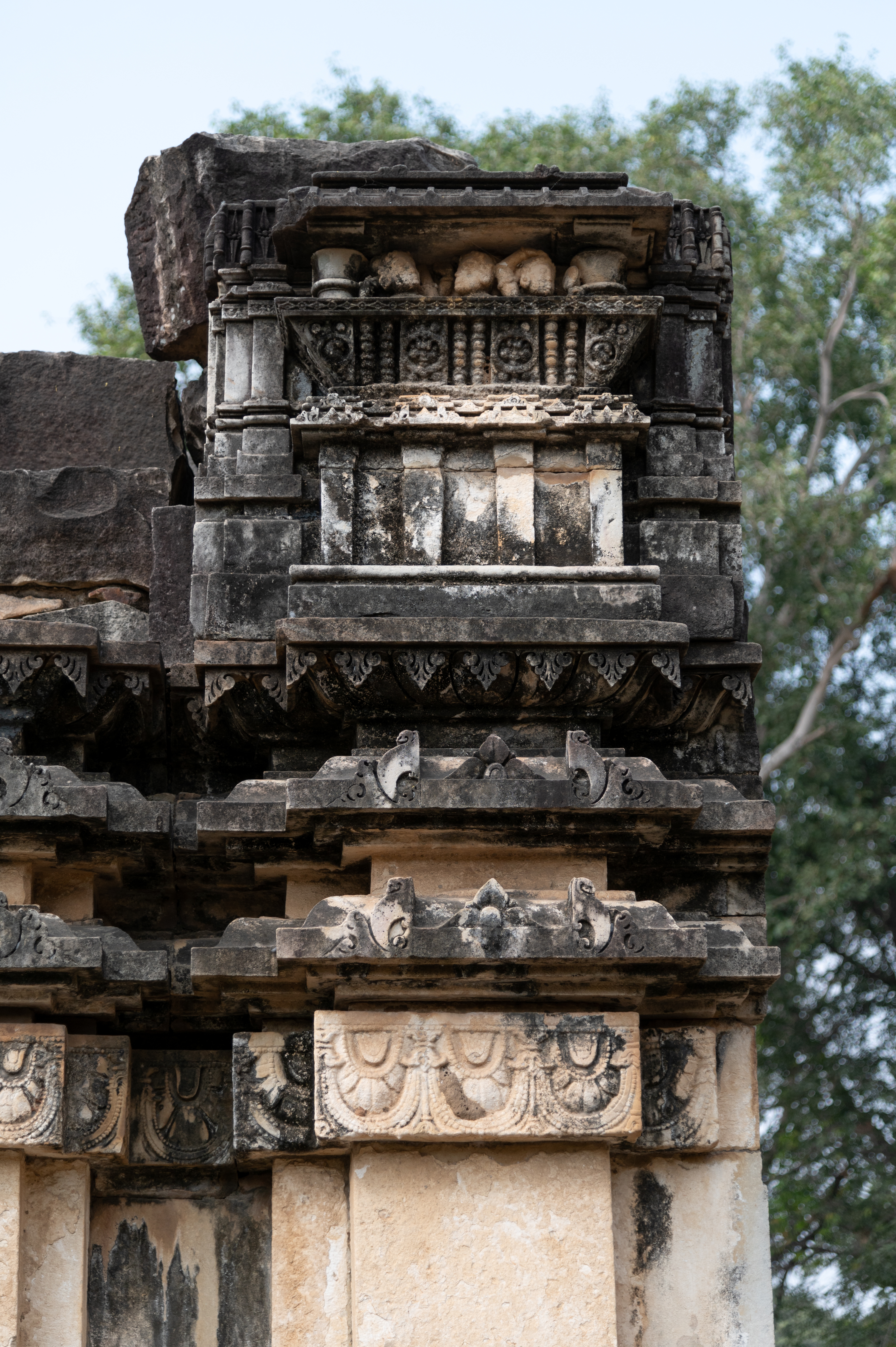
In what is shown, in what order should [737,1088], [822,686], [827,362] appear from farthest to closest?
[827,362]
[822,686]
[737,1088]

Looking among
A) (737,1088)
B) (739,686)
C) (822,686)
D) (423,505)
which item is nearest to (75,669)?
(423,505)

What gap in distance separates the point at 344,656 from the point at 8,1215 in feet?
6.08

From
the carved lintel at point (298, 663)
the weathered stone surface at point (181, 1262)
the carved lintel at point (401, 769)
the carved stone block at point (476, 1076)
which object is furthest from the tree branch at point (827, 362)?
the weathered stone surface at point (181, 1262)

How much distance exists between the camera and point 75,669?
5.00 metres

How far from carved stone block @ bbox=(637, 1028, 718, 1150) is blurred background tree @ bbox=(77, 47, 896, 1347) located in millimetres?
10816

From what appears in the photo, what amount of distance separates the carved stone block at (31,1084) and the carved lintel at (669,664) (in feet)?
6.79

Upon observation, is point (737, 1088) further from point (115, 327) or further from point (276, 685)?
point (115, 327)

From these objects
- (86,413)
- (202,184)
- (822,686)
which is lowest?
(86,413)

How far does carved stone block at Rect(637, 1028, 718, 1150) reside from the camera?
15.7ft

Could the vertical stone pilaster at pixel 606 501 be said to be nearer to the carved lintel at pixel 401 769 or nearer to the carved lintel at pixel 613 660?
the carved lintel at pixel 613 660

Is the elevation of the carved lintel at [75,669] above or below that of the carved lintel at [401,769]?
above

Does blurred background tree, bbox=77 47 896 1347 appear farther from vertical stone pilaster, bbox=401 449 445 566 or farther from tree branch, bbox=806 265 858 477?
vertical stone pilaster, bbox=401 449 445 566

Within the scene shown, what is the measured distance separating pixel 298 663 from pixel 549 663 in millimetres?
754

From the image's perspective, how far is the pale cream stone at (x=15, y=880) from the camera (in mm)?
4809
